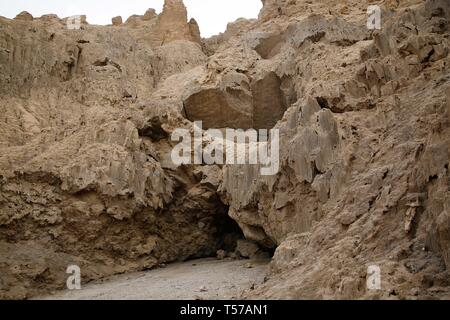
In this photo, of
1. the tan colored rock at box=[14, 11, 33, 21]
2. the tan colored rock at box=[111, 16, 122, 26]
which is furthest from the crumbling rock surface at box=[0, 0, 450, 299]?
the tan colored rock at box=[111, 16, 122, 26]

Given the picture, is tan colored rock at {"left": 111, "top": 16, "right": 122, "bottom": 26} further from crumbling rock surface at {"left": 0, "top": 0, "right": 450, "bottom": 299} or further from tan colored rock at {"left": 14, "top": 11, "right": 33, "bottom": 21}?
crumbling rock surface at {"left": 0, "top": 0, "right": 450, "bottom": 299}

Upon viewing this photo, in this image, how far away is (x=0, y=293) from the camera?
12695mm

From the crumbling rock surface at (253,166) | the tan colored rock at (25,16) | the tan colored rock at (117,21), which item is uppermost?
the tan colored rock at (117,21)

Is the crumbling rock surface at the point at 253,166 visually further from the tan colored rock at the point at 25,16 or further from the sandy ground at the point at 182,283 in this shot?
the tan colored rock at the point at 25,16

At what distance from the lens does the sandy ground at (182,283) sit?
11.6m

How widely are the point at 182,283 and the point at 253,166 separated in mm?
4841

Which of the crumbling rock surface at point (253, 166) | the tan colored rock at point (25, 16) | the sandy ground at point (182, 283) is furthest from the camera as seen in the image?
the tan colored rock at point (25, 16)

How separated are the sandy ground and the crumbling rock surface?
103 centimetres

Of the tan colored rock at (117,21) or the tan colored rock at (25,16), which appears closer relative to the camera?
the tan colored rock at (25,16)

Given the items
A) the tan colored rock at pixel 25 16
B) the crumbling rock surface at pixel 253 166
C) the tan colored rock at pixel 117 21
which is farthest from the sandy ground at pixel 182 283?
the tan colored rock at pixel 117 21

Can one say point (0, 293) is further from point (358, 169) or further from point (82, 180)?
point (358, 169)

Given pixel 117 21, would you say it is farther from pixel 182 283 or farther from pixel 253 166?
pixel 182 283

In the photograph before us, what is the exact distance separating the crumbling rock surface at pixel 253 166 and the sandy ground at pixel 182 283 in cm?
103
